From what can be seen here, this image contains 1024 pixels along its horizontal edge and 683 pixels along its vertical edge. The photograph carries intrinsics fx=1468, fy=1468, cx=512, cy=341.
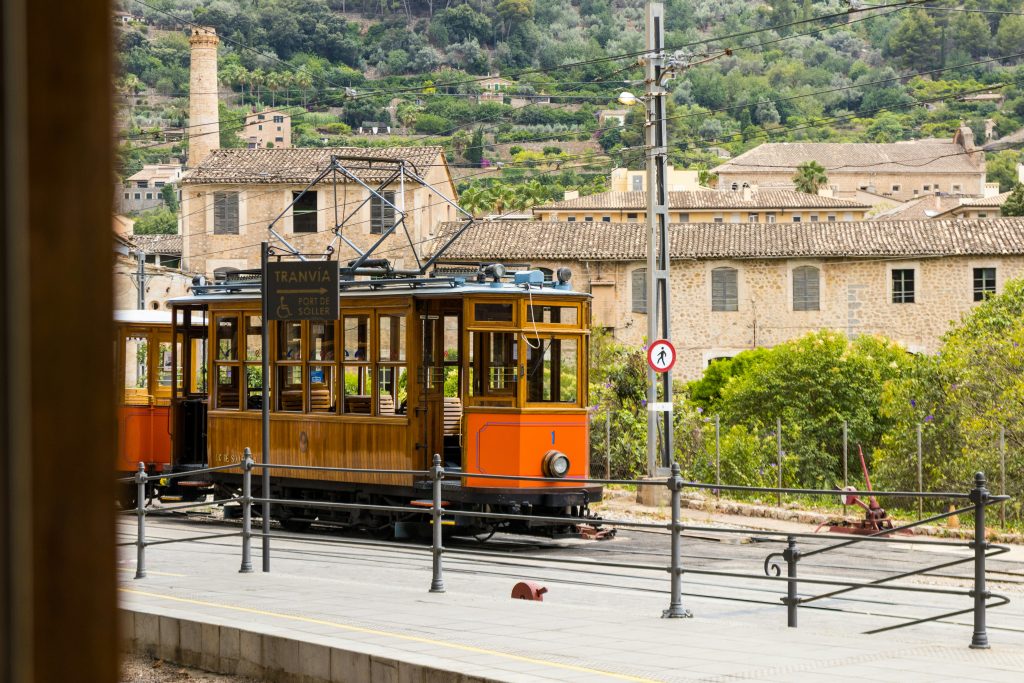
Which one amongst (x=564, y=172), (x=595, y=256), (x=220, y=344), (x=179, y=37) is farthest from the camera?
(x=179, y=37)

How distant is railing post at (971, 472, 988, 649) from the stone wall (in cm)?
3567

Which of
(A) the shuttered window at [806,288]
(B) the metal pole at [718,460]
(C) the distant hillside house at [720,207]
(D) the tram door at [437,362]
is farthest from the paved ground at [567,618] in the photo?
(C) the distant hillside house at [720,207]

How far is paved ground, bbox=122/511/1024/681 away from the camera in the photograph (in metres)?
8.30

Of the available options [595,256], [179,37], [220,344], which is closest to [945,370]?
[220,344]

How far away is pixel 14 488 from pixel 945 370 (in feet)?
78.0

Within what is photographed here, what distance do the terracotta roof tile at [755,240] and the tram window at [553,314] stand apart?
26825 mm

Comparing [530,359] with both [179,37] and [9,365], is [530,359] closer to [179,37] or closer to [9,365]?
[9,365]

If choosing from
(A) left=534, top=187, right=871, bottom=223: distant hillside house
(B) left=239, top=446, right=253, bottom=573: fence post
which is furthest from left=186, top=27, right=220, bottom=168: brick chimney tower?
(B) left=239, top=446, right=253, bottom=573: fence post

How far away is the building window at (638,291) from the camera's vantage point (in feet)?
148

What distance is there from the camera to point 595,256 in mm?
45031

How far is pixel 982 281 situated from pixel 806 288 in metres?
5.13

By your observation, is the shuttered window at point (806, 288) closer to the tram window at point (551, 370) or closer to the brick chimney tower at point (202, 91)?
Result: the tram window at point (551, 370)

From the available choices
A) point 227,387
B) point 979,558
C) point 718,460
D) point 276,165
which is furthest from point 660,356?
point 276,165

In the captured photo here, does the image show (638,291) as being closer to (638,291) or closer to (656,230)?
(638,291)
